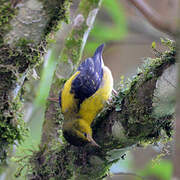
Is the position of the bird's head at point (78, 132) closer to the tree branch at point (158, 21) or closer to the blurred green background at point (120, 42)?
the tree branch at point (158, 21)

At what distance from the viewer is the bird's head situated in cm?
342

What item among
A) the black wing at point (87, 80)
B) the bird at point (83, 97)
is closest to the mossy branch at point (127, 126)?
the bird at point (83, 97)

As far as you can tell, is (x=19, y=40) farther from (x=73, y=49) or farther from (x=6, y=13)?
(x=73, y=49)

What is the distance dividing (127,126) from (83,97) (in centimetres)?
181

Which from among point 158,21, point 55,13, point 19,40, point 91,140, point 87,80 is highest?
point 158,21

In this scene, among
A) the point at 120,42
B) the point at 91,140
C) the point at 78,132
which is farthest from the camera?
the point at 120,42

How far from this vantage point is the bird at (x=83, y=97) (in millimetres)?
4090

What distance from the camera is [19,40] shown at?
2.92m

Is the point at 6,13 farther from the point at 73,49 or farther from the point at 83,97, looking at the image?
the point at 83,97

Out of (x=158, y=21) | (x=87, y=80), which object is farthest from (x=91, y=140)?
(x=158, y=21)

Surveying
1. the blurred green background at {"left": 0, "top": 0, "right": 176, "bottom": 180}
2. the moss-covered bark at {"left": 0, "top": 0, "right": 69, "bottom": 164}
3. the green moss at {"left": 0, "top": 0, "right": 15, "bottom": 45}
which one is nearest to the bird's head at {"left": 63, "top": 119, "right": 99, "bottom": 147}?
the moss-covered bark at {"left": 0, "top": 0, "right": 69, "bottom": 164}

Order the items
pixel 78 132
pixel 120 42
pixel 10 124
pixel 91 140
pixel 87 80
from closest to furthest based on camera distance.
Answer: pixel 91 140 < pixel 10 124 < pixel 78 132 < pixel 87 80 < pixel 120 42

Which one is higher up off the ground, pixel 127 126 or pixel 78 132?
pixel 127 126

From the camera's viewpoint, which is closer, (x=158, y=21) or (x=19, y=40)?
(x=158, y=21)
